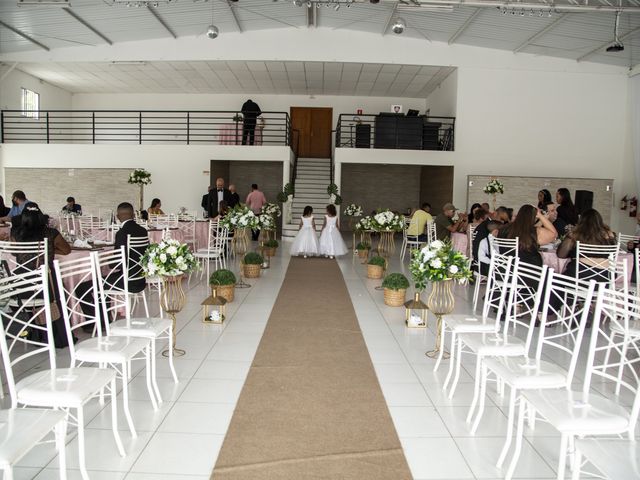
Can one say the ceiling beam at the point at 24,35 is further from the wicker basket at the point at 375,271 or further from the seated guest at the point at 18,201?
the wicker basket at the point at 375,271

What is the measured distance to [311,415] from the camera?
11.9 feet

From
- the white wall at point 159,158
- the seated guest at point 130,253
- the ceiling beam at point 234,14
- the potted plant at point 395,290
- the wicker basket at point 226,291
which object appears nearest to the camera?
the seated guest at point 130,253

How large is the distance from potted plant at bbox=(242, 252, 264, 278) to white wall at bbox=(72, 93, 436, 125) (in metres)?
11.0

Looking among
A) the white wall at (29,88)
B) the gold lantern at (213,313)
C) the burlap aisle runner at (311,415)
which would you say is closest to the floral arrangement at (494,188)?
the burlap aisle runner at (311,415)

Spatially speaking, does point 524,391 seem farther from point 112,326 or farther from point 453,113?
point 453,113

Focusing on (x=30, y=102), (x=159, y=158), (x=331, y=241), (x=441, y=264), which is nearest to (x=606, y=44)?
(x=331, y=241)

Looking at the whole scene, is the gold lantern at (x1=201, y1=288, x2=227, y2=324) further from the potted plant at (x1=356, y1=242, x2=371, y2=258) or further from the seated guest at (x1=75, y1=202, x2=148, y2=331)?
the potted plant at (x1=356, y1=242, x2=371, y2=258)

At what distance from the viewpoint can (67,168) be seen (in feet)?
49.8

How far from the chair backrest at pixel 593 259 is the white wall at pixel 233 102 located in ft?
45.3

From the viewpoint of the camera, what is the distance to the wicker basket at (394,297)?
Answer: 722 centimetres

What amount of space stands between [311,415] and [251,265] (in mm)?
5703

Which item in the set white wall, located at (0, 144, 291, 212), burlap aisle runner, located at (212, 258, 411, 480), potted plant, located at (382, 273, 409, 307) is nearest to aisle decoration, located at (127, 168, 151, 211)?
white wall, located at (0, 144, 291, 212)

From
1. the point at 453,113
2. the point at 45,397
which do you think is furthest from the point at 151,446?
the point at 453,113

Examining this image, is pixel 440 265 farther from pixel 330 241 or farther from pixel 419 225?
pixel 330 241
